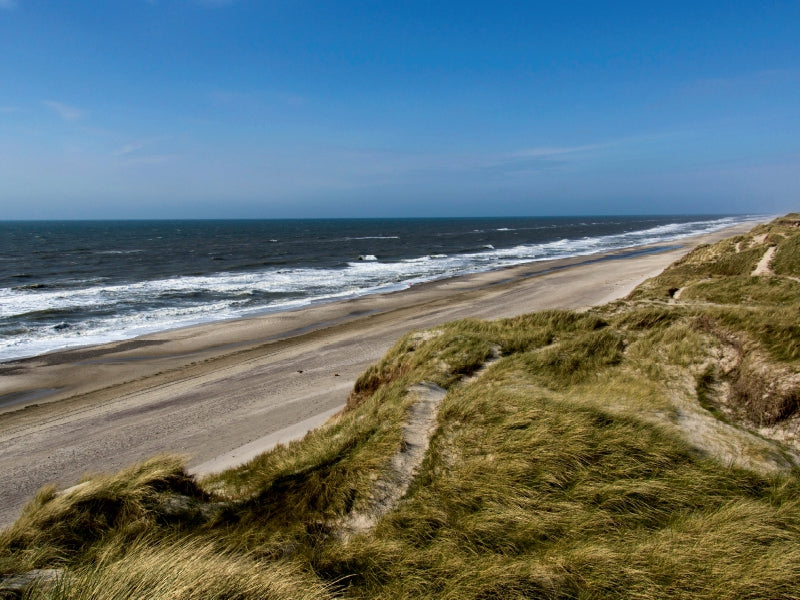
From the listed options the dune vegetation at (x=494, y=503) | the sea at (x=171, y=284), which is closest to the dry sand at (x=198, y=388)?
the dune vegetation at (x=494, y=503)

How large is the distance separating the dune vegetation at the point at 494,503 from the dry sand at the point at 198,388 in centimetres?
173

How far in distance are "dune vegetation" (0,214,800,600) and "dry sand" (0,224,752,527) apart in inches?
68.0

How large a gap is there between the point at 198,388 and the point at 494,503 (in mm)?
12260

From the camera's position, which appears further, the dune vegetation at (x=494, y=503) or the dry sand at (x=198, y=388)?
the dry sand at (x=198, y=388)

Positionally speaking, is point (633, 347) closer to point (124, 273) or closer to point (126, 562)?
point (126, 562)

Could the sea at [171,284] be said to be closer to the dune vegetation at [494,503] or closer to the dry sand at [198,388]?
the dry sand at [198,388]

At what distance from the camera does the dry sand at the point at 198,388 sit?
10.0 m

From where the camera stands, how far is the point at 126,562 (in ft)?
10.7

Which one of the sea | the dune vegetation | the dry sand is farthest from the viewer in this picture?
the sea

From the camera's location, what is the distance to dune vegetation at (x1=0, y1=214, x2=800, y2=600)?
3.27 m

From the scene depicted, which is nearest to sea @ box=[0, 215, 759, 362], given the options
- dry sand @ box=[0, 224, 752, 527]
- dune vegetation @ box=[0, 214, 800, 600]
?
dry sand @ box=[0, 224, 752, 527]

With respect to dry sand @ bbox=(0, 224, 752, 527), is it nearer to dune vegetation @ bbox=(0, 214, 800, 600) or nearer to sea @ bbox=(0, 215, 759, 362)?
dune vegetation @ bbox=(0, 214, 800, 600)

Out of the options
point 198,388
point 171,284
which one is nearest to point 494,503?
point 198,388

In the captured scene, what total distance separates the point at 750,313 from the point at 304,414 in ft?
34.4
